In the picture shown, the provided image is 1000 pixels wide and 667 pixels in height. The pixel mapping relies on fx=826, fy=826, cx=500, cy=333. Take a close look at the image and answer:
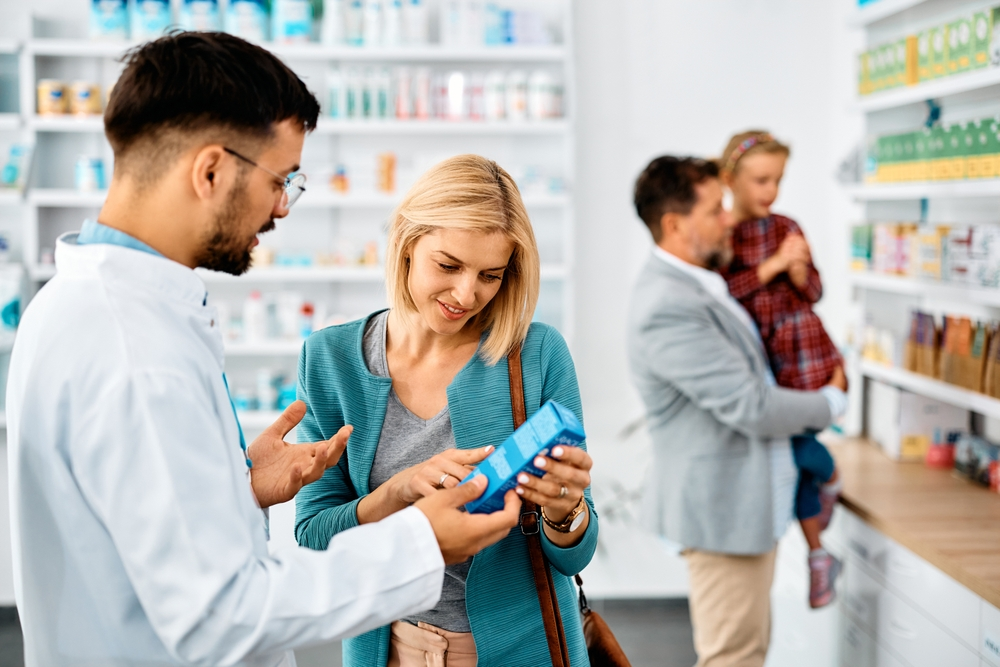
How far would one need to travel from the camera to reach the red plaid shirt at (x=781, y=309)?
3.00 m

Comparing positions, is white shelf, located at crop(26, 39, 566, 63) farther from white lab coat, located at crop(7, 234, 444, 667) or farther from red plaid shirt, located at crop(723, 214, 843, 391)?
white lab coat, located at crop(7, 234, 444, 667)

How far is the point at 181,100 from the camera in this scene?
1.03m

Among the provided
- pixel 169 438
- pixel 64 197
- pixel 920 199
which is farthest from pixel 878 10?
pixel 64 197

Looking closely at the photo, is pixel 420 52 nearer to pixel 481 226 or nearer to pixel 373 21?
pixel 373 21

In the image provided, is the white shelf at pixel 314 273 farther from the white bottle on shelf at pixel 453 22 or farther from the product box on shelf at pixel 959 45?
the product box on shelf at pixel 959 45

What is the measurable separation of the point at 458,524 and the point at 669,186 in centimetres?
187

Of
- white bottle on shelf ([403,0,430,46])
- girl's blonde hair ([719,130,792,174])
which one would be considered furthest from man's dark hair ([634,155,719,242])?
white bottle on shelf ([403,0,430,46])

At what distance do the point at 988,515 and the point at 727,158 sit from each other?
1603 mm

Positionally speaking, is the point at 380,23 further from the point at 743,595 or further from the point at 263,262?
the point at 743,595

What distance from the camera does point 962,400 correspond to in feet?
9.57

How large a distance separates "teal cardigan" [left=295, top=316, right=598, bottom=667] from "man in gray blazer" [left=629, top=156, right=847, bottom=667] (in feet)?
3.46

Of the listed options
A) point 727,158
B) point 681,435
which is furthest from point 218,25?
point 681,435

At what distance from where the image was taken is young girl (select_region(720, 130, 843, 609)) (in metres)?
2.90

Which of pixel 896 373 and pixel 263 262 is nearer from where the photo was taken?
pixel 896 373
